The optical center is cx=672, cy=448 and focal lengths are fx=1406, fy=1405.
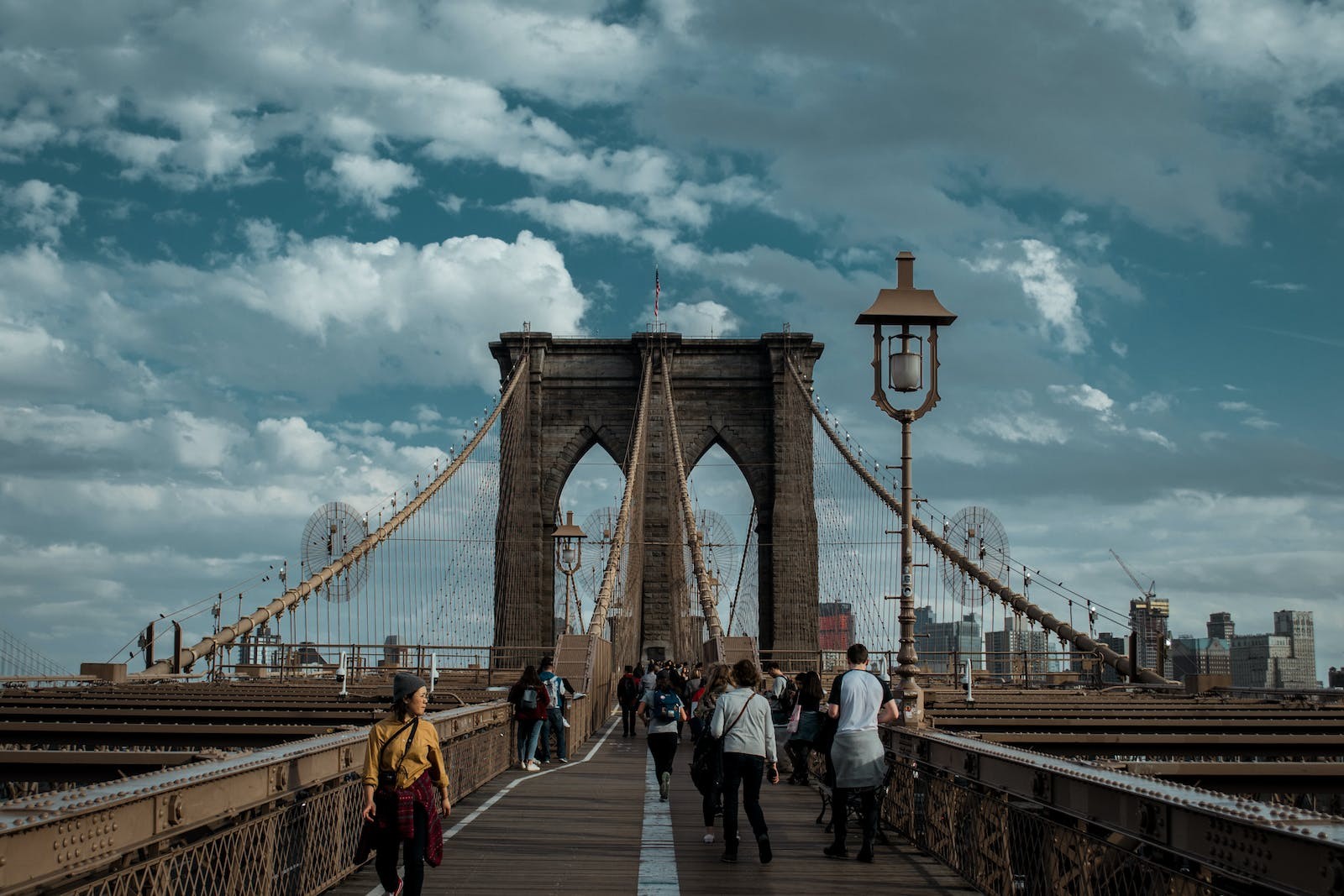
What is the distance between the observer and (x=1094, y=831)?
6.69m

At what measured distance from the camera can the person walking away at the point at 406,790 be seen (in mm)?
6781

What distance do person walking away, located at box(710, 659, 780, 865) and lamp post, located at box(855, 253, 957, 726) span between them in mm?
2868

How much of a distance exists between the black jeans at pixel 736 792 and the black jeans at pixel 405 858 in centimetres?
279

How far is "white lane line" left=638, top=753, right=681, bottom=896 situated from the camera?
318 inches

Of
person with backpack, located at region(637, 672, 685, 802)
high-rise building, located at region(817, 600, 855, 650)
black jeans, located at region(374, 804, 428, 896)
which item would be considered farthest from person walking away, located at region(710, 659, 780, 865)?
high-rise building, located at region(817, 600, 855, 650)

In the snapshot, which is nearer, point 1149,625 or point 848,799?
point 848,799

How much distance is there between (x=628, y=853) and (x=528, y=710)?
695 centimetres

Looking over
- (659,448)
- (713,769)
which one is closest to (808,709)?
(713,769)

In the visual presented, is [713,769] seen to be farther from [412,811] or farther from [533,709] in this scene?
[533,709]

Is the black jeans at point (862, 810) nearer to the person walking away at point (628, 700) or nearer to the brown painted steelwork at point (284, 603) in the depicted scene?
the person walking away at point (628, 700)

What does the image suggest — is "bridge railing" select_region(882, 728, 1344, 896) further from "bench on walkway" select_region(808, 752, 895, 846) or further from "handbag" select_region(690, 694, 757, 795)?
"handbag" select_region(690, 694, 757, 795)

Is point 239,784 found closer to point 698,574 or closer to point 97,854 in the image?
point 97,854

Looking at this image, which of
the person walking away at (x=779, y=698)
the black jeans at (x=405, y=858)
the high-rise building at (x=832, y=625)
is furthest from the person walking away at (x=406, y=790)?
the high-rise building at (x=832, y=625)

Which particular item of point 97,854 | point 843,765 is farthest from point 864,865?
point 97,854
